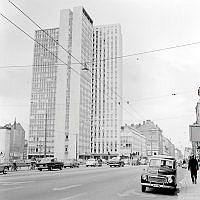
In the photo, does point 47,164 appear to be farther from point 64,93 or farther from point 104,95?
point 104,95

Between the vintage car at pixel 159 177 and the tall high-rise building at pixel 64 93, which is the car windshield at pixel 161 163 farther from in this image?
the tall high-rise building at pixel 64 93

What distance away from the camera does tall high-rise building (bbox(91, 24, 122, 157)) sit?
530 feet

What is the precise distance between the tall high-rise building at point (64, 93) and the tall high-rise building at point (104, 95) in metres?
10.1

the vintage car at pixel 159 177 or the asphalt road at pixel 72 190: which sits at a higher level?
the vintage car at pixel 159 177

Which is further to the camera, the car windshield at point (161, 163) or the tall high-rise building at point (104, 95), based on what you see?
the tall high-rise building at point (104, 95)

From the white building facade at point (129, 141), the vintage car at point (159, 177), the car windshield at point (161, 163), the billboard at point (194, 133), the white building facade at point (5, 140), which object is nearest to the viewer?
the vintage car at point (159, 177)

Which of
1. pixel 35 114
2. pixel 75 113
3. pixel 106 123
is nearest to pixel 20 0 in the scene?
pixel 75 113

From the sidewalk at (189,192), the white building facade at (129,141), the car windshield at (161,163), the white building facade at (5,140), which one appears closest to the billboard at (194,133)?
the sidewalk at (189,192)

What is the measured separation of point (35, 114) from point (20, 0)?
458 ft

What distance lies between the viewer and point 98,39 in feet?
566

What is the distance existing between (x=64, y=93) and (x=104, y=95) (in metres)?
25.6

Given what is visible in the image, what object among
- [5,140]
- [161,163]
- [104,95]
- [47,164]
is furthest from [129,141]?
[161,163]

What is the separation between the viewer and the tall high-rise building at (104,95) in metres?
162

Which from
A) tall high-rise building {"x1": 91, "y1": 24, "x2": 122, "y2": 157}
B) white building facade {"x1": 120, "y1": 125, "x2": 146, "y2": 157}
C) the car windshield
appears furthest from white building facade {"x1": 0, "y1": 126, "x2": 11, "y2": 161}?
tall high-rise building {"x1": 91, "y1": 24, "x2": 122, "y2": 157}
